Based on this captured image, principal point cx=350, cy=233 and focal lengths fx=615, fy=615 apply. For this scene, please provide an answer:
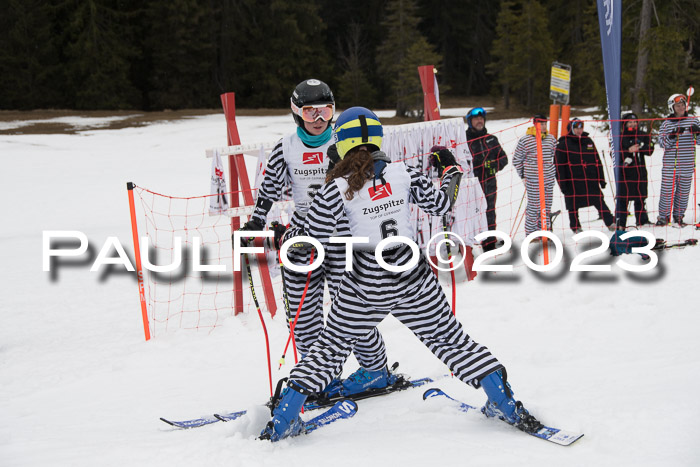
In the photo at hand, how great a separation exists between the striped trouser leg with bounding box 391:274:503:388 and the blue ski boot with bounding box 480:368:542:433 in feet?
0.15

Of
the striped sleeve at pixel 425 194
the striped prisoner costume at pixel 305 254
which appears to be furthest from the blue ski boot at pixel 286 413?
the striped sleeve at pixel 425 194

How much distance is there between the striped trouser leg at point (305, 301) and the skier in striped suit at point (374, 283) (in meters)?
0.62

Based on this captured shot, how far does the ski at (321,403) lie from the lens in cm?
373

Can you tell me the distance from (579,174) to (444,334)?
599 centimetres

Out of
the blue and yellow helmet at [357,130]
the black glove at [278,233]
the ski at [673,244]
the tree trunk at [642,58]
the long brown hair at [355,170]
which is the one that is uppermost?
the tree trunk at [642,58]

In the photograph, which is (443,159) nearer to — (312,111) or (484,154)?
(312,111)

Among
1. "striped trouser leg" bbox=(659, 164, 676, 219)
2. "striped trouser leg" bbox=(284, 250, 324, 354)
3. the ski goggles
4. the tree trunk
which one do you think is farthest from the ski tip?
the tree trunk

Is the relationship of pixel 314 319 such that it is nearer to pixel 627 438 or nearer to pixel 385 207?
pixel 385 207

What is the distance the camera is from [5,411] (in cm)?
437

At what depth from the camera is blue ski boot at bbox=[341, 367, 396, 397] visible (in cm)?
402

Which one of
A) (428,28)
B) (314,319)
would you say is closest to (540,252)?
(314,319)

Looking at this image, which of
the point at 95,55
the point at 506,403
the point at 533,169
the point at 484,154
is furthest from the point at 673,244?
the point at 95,55

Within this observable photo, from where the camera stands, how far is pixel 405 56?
2859cm

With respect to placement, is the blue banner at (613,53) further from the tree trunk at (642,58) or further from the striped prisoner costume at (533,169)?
the tree trunk at (642,58)
